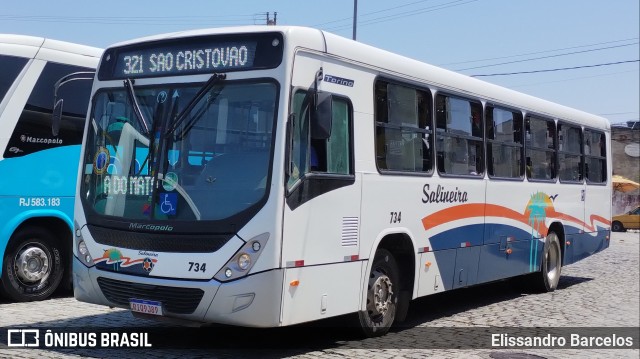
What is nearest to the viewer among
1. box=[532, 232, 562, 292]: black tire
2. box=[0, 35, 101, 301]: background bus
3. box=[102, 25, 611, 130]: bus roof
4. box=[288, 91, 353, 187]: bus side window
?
box=[288, 91, 353, 187]: bus side window

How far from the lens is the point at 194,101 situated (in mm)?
7410

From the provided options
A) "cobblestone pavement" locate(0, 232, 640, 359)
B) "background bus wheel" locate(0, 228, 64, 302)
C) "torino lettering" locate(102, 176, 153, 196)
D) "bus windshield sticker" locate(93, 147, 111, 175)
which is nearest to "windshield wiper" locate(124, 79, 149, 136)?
"torino lettering" locate(102, 176, 153, 196)

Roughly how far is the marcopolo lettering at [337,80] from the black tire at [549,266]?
22.3 feet

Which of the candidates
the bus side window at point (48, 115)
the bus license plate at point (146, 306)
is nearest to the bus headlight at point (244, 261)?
the bus license plate at point (146, 306)

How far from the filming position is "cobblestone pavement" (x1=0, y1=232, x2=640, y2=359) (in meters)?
7.83

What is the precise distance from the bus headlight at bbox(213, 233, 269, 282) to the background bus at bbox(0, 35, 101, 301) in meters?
4.53

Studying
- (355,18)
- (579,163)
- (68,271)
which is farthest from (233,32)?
(355,18)

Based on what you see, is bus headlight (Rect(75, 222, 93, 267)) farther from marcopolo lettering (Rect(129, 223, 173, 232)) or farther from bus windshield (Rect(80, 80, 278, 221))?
marcopolo lettering (Rect(129, 223, 173, 232))

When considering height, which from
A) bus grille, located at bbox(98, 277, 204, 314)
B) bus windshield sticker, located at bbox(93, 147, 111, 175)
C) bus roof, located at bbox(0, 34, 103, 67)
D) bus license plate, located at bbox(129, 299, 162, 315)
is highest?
bus roof, located at bbox(0, 34, 103, 67)

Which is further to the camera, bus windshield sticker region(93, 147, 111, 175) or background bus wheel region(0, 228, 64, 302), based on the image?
background bus wheel region(0, 228, 64, 302)

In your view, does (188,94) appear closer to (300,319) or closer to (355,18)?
(300,319)

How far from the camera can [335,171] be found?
7781 mm

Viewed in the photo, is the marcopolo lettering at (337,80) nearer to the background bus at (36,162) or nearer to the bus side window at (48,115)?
the background bus at (36,162)

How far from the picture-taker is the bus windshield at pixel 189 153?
7.10 m
